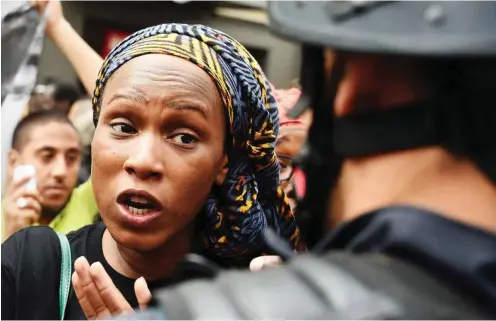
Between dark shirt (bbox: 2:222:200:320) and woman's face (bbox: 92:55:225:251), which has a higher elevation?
woman's face (bbox: 92:55:225:251)

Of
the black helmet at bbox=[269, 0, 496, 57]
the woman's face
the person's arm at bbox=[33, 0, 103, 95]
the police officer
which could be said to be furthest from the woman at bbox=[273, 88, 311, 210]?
the black helmet at bbox=[269, 0, 496, 57]

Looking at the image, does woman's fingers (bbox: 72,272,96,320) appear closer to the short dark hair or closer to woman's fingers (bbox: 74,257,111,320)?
woman's fingers (bbox: 74,257,111,320)

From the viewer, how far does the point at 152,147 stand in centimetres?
156

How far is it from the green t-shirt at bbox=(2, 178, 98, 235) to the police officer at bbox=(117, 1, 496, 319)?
2.96 feet

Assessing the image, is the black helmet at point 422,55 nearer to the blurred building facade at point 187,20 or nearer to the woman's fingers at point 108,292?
the woman's fingers at point 108,292

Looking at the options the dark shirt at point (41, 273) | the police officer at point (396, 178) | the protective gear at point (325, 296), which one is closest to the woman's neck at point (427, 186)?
the police officer at point (396, 178)

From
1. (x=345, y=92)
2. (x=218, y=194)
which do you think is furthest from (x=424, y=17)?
(x=218, y=194)

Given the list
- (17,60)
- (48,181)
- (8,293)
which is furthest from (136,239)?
(17,60)

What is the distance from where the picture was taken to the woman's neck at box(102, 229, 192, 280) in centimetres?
164

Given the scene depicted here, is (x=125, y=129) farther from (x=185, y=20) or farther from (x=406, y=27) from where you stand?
(x=406, y=27)

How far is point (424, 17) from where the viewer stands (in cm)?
94

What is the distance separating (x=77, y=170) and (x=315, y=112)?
114 cm

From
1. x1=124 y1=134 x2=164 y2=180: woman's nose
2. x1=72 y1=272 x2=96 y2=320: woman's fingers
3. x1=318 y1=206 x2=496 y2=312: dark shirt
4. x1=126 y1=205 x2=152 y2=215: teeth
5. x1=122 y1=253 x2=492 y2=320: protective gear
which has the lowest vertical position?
x1=72 y1=272 x2=96 y2=320: woman's fingers

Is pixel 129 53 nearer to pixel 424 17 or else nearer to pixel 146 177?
pixel 146 177
